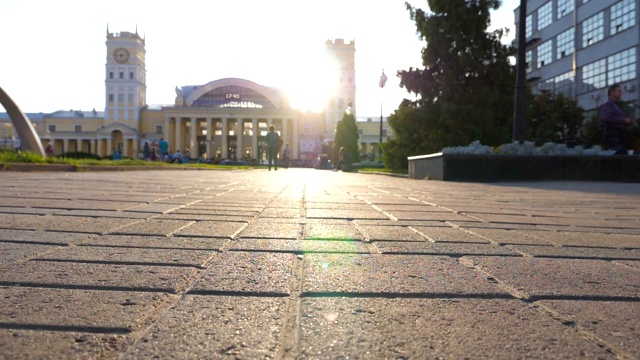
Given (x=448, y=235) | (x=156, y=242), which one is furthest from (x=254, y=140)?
(x=156, y=242)

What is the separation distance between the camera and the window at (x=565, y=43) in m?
38.6

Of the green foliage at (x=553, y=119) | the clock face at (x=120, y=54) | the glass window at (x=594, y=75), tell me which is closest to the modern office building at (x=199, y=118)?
the clock face at (x=120, y=54)

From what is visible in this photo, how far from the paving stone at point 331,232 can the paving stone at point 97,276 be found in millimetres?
1211

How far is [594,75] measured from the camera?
35.4 meters

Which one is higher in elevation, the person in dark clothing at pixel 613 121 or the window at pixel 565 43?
Answer: the window at pixel 565 43

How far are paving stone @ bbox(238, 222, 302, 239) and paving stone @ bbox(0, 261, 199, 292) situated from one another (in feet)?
3.45

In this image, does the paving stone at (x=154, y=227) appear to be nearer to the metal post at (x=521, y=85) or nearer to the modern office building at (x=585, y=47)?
the metal post at (x=521, y=85)

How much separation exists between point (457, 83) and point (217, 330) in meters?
24.6

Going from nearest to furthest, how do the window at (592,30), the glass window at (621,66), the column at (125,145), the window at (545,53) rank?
the glass window at (621,66), the window at (592,30), the window at (545,53), the column at (125,145)

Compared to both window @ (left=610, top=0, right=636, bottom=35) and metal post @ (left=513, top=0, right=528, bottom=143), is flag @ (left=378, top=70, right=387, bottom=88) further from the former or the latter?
metal post @ (left=513, top=0, right=528, bottom=143)

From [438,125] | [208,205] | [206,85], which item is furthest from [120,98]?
[208,205]

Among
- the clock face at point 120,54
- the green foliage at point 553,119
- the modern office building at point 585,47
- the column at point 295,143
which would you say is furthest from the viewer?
the clock face at point 120,54

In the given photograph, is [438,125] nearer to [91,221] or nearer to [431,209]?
[431,209]

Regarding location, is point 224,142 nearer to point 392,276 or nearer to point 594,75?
point 594,75
